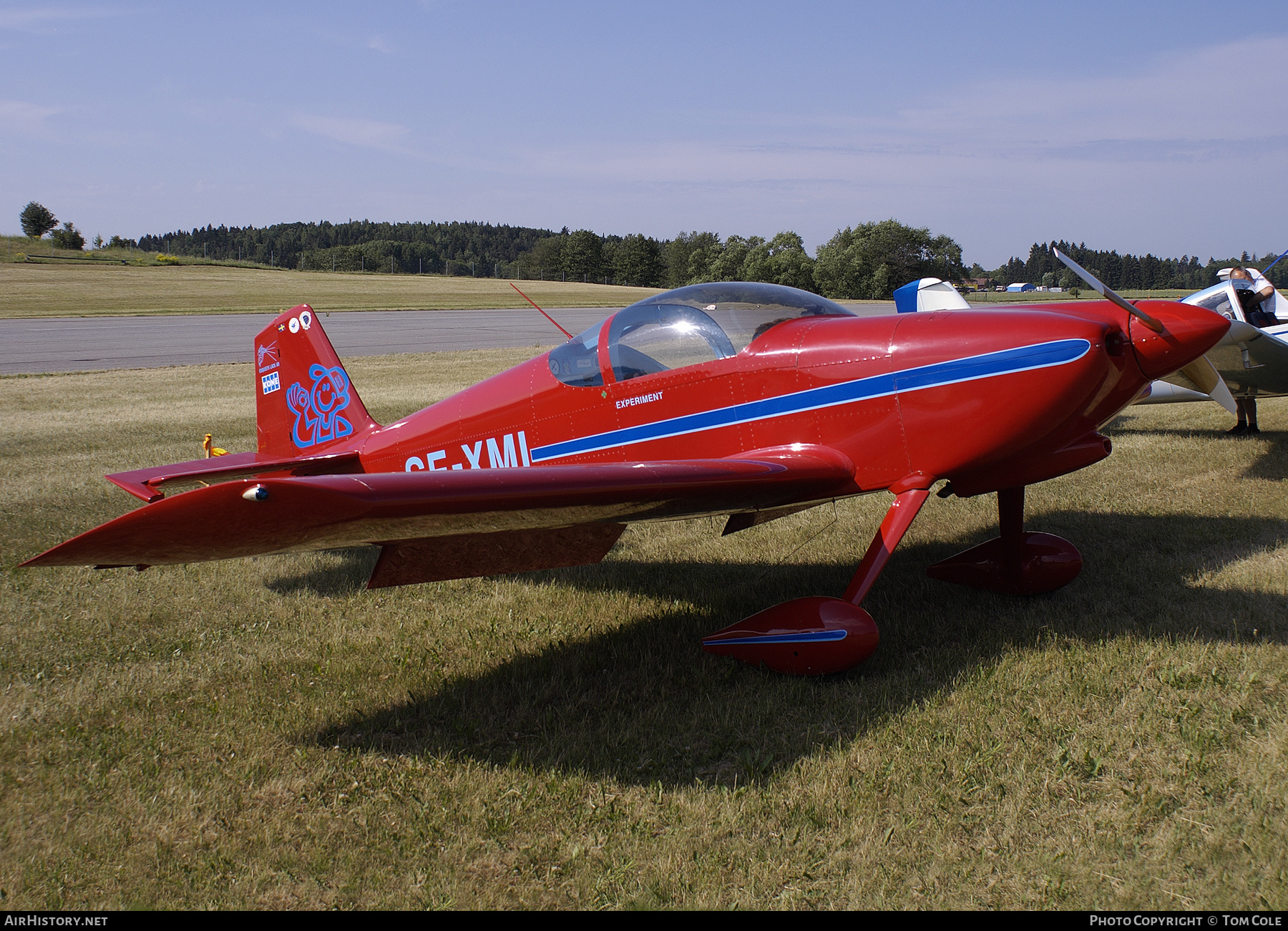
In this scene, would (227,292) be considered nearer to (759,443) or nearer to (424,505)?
(759,443)

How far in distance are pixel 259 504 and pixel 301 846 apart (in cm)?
121

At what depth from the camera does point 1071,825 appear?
287cm

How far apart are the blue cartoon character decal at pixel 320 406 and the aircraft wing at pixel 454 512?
281cm

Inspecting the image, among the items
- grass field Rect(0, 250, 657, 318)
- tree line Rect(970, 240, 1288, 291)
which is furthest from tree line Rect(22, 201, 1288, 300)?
grass field Rect(0, 250, 657, 318)

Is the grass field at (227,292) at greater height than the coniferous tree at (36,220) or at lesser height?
lesser

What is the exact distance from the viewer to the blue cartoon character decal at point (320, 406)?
6.50 m

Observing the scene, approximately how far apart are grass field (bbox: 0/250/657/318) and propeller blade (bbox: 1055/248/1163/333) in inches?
1666

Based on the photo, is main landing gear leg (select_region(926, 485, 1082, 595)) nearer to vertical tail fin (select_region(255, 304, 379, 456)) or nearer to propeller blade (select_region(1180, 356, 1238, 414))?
propeller blade (select_region(1180, 356, 1238, 414))

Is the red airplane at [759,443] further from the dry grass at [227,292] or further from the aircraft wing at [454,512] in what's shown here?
the dry grass at [227,292]

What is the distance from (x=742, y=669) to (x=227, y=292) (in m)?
61.4

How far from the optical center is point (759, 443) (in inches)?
181

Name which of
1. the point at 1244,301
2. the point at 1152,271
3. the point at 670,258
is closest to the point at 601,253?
the point at 670,258

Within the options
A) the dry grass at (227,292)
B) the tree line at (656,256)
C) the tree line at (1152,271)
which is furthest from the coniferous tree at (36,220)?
A: the tree line at (1152,271)
